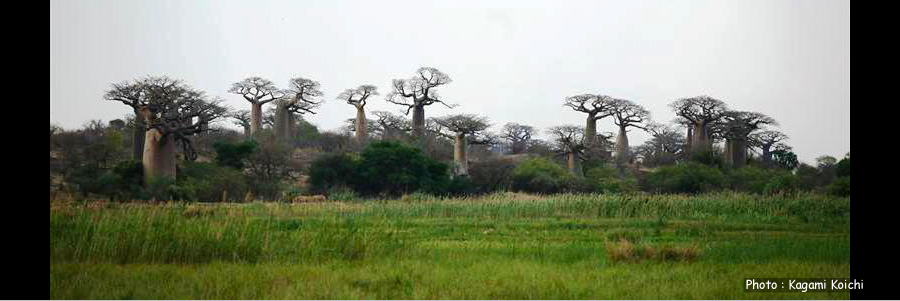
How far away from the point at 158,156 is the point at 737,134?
3559cm

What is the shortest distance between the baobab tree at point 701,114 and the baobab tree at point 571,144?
7.43 m

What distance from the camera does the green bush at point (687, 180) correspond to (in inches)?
1505

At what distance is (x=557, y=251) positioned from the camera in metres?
10.6

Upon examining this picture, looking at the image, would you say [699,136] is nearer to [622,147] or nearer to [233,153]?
[622,147]

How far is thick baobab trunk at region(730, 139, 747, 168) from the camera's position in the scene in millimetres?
48969

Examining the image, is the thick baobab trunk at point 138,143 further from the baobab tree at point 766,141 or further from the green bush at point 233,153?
the baobab tree at point 766,141

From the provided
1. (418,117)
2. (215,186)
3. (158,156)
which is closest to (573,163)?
(418,117)

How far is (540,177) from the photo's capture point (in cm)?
3912

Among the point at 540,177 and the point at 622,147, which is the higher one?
the point at 622,147

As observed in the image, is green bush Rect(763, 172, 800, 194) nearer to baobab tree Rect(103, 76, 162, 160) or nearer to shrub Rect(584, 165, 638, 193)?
shrub Rect(584, 165, 638, 193)

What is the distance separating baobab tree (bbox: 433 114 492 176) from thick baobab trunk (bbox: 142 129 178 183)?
16165mm

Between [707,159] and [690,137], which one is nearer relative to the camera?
[707,159]

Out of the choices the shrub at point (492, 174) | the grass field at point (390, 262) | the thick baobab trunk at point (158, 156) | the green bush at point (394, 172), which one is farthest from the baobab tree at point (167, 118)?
the grass field at point (390, 262)

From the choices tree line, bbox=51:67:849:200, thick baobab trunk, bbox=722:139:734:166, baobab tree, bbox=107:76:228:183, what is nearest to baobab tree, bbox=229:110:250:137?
tree line, bbox=51:67:849:200
